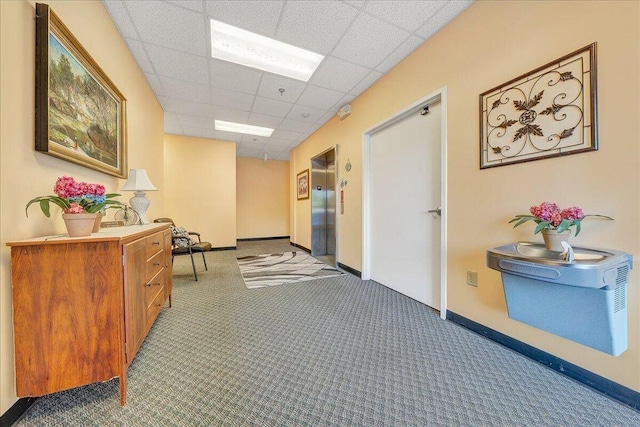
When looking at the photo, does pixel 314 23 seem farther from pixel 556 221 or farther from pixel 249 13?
pixel 556 221

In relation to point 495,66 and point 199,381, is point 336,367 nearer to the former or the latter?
point 199,381

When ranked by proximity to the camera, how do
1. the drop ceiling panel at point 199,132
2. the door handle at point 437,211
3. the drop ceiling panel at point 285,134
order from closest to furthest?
the door handle at point 437,211, the drop ceiling panel at point 199,132, the drop ceiling panel at point 285,134

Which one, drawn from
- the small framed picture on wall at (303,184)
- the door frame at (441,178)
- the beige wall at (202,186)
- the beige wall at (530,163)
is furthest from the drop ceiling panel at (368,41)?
the beige wall at (202,186)

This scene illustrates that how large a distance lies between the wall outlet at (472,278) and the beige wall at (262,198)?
626 centimetres

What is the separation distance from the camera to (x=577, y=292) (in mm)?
1178

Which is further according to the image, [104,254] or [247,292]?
[247,292]

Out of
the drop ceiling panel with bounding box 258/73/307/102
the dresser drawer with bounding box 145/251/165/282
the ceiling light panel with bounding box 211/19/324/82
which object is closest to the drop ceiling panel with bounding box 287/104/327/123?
the drop ceiling panel with bounding box 258/73/307/102

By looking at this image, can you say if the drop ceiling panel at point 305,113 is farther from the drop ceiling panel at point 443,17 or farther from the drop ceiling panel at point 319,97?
the drop ceiling panel at point 443,17

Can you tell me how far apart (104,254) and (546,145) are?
267cm

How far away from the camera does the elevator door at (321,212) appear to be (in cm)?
508

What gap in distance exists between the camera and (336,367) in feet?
4.94

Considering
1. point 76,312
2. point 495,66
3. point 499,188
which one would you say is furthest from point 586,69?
point 76,312

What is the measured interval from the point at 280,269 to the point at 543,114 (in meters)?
3.65

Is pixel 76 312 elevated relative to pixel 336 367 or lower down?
elevated
